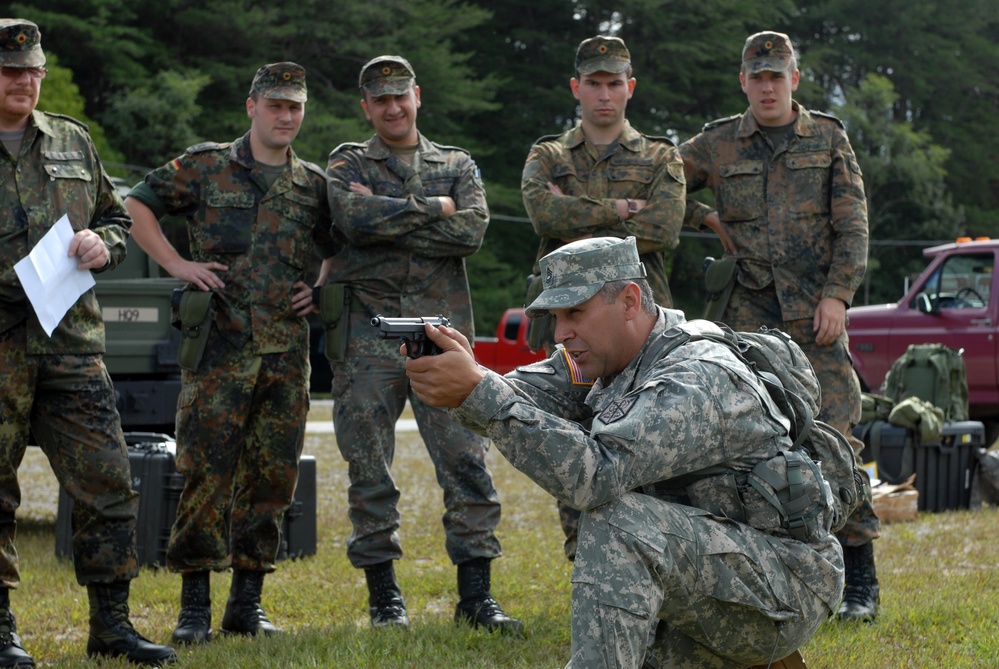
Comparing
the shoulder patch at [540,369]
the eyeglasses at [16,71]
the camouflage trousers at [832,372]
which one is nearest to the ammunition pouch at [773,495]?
the shoulder patch at [540,369]

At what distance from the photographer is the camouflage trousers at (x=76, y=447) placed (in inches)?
177

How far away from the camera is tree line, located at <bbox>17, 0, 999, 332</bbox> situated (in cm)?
2656

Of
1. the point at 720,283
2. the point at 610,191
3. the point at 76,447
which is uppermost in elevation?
the point at 610,191

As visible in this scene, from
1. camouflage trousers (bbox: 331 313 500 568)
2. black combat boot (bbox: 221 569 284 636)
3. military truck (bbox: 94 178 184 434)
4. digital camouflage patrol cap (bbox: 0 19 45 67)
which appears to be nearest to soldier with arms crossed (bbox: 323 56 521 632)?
camouflage trousers (bbox: 331 313 500 568)

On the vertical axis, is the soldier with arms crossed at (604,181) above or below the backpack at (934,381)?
above

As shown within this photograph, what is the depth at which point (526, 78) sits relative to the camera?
3544 cm

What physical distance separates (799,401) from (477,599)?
2.02m

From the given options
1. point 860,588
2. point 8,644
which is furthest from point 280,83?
point 860,588

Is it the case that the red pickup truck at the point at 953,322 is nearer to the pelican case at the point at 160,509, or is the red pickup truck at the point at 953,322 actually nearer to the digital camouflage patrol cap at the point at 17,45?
the pelican case at the point at 160,509

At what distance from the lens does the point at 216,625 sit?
533 cm

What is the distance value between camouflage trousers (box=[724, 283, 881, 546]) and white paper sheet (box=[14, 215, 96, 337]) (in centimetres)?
281

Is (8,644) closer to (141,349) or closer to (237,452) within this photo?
(237,452)

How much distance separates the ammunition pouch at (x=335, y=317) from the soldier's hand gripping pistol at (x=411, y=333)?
1851 millimetres

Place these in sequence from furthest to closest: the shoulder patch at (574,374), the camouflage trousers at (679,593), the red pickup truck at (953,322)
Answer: the red pickup truck at (953,322), the shoulder patch at (574,374), the camouflage trousers at (679,593)
